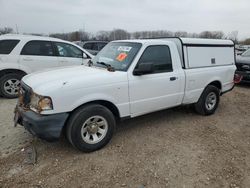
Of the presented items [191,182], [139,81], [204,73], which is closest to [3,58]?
[139,81]

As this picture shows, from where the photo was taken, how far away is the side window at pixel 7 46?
20.8 feet

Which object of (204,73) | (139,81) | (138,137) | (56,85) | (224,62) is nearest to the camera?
(56,85)

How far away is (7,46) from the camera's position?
21.0 feet

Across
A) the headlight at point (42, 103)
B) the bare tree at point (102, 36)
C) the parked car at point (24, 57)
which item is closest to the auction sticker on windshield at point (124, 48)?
the headlight at point (42, 103)

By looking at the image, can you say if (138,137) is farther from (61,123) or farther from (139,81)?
(61,123)

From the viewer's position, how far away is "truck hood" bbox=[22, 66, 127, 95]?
3186mm

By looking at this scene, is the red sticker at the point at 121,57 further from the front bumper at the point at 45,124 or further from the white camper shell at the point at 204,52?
the front bumper at the point at 45,124

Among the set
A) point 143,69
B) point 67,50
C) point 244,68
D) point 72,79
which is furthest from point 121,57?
point 244,68

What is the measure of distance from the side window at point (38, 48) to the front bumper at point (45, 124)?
13.2ft

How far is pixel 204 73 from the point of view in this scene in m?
4.91

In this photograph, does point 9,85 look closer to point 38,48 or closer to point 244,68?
point 38,48

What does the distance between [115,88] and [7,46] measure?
14.7 ft

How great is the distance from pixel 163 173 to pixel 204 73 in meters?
2.68

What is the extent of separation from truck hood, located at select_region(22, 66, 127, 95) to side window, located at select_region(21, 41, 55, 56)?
3.30 m
